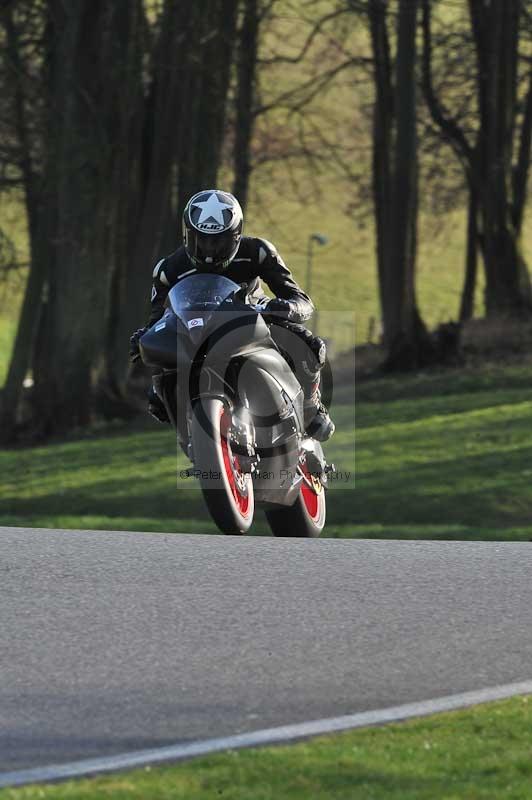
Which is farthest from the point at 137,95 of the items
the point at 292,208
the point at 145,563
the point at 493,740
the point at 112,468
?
the point at 292,208

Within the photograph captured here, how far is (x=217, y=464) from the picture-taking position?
334 inches

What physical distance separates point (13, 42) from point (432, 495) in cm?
1264

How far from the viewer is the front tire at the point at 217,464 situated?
8.49 m

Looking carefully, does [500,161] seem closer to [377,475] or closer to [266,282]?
[377,475]

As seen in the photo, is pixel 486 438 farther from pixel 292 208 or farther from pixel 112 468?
pixel 292 208

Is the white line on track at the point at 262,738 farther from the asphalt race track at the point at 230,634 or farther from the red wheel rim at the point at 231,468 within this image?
the red wheel rim at the point at 231,468

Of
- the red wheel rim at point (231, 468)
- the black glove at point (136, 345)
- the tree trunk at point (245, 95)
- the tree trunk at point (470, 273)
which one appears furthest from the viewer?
the tree trunk at point (470, 273)

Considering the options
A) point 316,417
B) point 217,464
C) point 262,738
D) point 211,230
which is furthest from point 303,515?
point 262,738

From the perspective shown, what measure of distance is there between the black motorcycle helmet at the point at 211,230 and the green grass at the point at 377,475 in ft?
18.4

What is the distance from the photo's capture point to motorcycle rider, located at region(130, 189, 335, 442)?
8969 mm

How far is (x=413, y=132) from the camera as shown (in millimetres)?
28656

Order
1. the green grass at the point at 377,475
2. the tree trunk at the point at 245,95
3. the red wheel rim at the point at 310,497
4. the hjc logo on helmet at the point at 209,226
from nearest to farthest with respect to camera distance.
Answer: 1. the hjc logo on helmet at the point at 209,226
2. the red wheel rim at the point at 310,497
3. the green grass at the point at 377,475
4. the tree trunk at the point at 245,95

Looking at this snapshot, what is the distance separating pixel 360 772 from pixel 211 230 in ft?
14.9

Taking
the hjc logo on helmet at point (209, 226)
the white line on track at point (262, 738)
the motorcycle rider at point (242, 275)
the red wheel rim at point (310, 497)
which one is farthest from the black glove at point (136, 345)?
the white line on track at point (262, 738)
